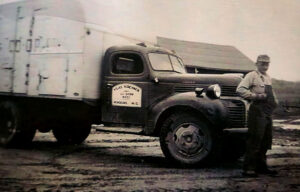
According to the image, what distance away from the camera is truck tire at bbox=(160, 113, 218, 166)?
5.02 metres

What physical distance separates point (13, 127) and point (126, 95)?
1851mm

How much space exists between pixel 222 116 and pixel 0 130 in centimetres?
340

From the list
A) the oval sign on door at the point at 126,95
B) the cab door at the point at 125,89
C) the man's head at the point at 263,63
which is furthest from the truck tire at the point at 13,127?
the man's head at the point at 263,63

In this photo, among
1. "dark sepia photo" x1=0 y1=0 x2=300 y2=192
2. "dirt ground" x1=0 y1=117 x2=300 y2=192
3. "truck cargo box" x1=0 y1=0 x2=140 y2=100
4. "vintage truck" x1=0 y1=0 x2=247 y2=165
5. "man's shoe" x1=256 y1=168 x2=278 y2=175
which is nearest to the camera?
"dirt ground" x1=0 y1=117 x2=300 y2=192

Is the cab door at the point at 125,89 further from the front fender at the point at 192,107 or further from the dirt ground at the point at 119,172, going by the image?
the dirt ground at the point at 119,172

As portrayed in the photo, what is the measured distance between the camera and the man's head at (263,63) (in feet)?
14.6

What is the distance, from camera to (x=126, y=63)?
19.1ft

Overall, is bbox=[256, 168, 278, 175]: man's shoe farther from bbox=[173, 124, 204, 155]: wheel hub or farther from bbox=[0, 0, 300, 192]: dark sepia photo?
bbox=[173, 124, 204, 155]: wheel hub

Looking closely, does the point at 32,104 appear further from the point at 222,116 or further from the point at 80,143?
the point at 222,116

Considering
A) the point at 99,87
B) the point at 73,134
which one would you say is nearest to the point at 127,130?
the point at 99,87

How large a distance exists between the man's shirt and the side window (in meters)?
1.70

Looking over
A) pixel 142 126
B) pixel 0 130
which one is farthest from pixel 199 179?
pixel 0 130

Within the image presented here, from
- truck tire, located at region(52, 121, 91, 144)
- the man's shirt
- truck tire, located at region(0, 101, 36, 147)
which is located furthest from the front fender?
truck tire, located at region(52, 121, 91, 144)

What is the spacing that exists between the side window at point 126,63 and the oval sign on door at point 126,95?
227mm
